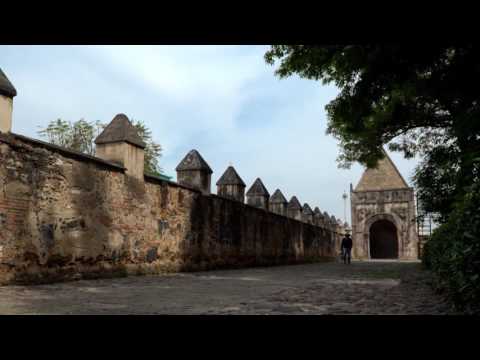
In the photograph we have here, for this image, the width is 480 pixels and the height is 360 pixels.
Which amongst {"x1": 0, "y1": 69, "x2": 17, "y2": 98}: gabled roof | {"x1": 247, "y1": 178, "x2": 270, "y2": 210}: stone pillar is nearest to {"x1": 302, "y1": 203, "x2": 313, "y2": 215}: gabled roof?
{"x1": 247, "y1": 178, "x2": 270, "y2": 210}: stone pillar

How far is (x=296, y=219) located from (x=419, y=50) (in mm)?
16357

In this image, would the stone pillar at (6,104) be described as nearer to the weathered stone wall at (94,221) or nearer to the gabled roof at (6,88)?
the gabled roof at (6,88)

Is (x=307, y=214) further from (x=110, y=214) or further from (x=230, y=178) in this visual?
(x=110, y=214)

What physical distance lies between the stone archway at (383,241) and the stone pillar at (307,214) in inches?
773

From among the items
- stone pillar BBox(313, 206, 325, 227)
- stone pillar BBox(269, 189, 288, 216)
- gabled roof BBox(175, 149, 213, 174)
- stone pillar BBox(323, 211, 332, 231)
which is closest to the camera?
gabled roof BBox(175, 149, 213, 174)

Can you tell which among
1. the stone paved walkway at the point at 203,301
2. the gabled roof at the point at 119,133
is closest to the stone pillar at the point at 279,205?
the gabled roof at the point at 119,133

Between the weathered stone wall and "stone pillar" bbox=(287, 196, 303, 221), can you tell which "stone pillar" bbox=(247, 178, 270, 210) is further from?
"stone pillar" bbox=(287, 196, 303, 221)

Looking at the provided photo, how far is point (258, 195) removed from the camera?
51.9 ft

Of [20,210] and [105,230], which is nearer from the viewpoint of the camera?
[20,210]

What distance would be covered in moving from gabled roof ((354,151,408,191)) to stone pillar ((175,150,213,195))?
29.6 metres

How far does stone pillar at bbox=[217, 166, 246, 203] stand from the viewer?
13.6m

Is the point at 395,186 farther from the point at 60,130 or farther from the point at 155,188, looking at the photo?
the point at 155,188
